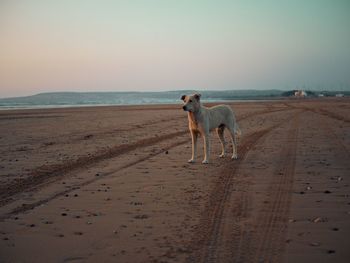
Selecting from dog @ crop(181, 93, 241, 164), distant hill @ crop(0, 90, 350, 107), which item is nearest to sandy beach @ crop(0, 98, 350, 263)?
dog @ crop(181, 93, 241, 164)

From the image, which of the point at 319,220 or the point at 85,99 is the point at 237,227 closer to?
the point at 319,220

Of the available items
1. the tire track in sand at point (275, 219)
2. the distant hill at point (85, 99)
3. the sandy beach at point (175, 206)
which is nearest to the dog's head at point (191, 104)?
the sandy beach at point (175, 206)

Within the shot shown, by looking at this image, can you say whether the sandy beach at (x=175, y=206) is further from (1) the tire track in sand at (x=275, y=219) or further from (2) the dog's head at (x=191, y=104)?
(2) the dog's head at (x=191, y=104)

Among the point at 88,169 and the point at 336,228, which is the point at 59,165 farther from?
the point at 336,228

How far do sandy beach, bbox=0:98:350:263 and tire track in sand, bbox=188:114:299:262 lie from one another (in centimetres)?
1

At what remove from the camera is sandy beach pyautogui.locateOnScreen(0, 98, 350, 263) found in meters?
4.57

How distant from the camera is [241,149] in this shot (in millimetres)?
13000

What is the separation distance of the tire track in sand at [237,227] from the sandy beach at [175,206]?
1 cm

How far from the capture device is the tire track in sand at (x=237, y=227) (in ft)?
14.4

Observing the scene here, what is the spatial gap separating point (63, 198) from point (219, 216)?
309cm

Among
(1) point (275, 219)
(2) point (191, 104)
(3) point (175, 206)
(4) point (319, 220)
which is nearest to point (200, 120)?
(2) point (191, 104)

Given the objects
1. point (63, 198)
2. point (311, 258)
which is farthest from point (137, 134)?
point (311, 258)

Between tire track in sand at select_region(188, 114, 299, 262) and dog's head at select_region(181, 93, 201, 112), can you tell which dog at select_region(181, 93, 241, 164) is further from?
tire track in sand at select_region(188, 114, 299, 262)

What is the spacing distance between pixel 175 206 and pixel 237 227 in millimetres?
1428
